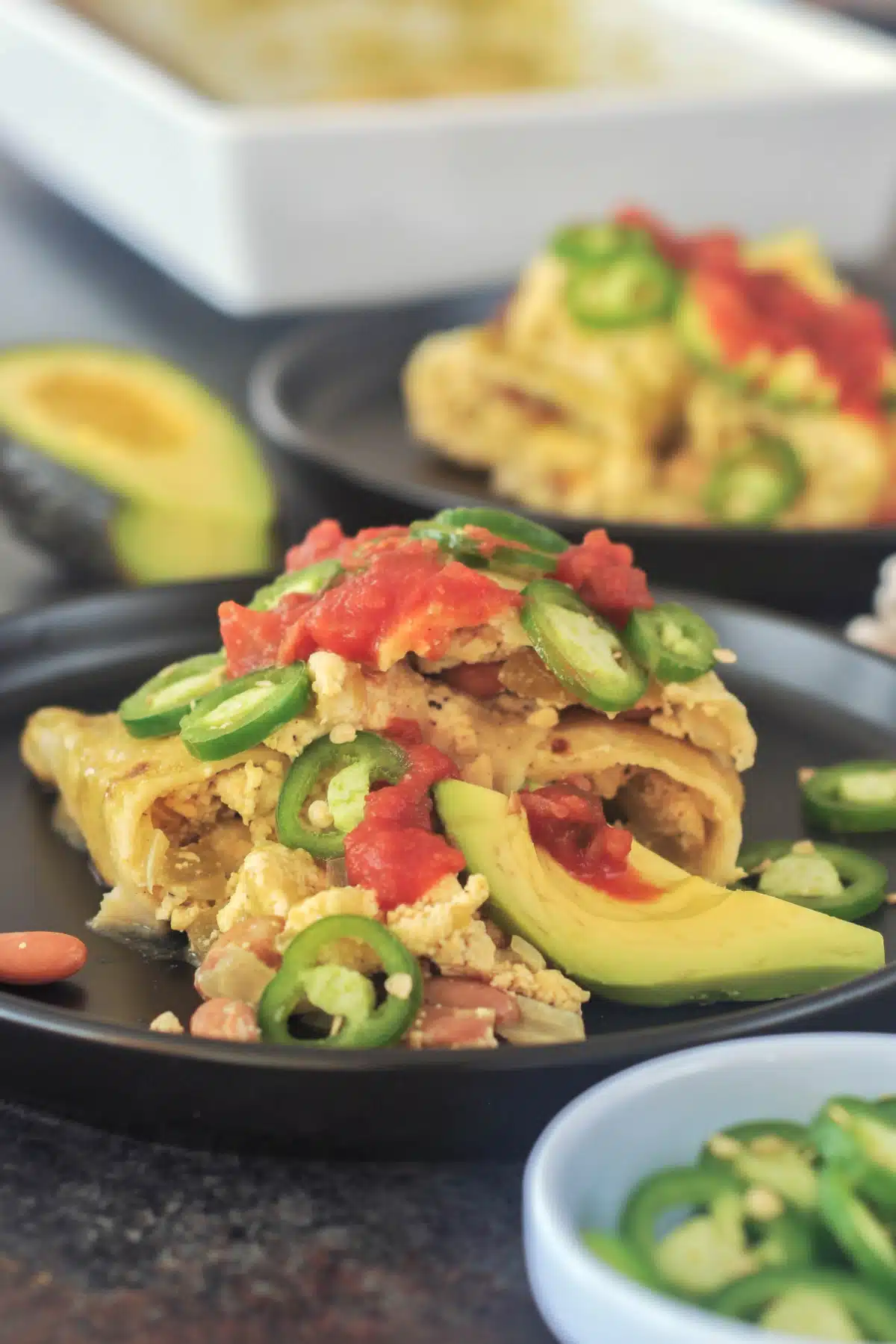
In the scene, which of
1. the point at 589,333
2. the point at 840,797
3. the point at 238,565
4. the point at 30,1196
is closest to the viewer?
the point at 30,1196

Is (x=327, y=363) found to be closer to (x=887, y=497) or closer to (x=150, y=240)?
(x=150, y=240)

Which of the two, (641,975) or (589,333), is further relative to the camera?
(589,333)

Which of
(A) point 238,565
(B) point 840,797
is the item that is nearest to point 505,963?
(B) point 840,797

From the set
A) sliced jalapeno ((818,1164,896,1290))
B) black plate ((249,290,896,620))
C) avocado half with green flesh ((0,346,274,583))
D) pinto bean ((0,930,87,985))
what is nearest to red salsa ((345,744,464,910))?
pinto bean ((0,930,87,985))

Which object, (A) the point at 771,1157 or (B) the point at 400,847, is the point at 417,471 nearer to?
(B) the point at 400,847

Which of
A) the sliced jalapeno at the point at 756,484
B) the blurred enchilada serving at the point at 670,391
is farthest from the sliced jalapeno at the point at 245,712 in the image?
the sliced jalapeno at the point at 756,484

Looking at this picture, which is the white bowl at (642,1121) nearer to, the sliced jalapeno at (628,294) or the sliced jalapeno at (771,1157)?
the sliced jalapeno at (771,1157)
